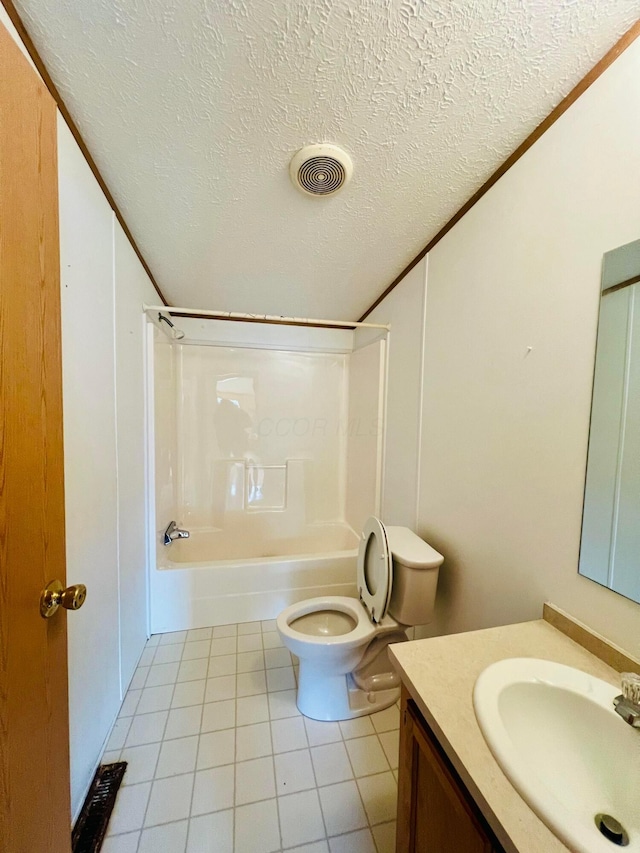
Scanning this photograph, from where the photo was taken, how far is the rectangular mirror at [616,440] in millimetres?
820

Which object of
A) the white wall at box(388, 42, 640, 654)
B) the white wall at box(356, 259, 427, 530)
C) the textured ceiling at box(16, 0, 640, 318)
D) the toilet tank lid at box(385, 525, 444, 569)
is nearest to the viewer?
the textured ceiling at box(16, 0, 640, 318)

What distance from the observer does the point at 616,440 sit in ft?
2.81

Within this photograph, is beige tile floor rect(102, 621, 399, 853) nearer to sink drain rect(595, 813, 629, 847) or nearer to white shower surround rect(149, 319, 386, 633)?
white shower surround rect(149, 319, 386, 633)

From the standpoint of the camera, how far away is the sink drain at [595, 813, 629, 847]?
0.58m

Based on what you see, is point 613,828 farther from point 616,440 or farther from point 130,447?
point 130,447

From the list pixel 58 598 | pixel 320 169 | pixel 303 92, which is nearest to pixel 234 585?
pixel 58 598

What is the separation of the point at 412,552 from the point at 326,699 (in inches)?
31.3

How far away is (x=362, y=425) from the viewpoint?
8.69 ft

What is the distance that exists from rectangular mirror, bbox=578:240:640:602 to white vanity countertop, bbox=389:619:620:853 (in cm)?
23

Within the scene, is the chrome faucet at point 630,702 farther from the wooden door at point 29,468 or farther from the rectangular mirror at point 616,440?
the wooden door at point 29,468

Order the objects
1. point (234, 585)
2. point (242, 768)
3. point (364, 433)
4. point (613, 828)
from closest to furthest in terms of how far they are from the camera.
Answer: point (613, 828)
point (242, 768)
point (234, 585)
point (364, 433)

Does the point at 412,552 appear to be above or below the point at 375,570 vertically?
above

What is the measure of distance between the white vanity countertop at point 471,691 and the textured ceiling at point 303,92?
1607 millimetres

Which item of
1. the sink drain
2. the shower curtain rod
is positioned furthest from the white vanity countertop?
the shower curtain rod
